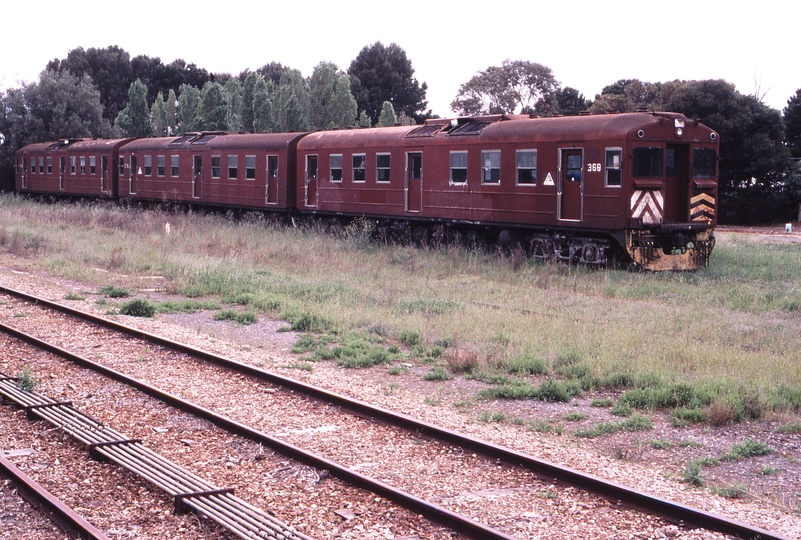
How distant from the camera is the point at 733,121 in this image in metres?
34.7

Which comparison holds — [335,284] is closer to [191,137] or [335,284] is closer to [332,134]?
[332,134]

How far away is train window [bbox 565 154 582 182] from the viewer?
18.7m

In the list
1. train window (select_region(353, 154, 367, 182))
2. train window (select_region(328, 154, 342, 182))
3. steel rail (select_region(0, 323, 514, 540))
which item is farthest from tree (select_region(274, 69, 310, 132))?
steel rail (select_region(0, 323, 514, 540))

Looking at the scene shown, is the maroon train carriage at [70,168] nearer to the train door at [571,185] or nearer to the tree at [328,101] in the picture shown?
the tree at [328,101]

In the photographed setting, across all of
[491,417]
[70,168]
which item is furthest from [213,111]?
[491,417]

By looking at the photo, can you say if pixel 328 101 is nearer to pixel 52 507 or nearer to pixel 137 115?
pixel 137 115

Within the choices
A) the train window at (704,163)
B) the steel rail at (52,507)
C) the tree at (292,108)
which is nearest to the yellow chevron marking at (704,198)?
the train window at (704,163)

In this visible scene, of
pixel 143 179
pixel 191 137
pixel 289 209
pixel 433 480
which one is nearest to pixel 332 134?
pixel 289 209

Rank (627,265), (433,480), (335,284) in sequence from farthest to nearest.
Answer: (627,265), (335,284), (433,480)

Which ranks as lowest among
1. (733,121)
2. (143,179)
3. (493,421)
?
(493,421)

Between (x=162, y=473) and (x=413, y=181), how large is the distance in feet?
57.2

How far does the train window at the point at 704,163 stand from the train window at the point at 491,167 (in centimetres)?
431

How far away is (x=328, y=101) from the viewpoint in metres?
56.7

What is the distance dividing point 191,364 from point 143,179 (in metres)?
26.8
